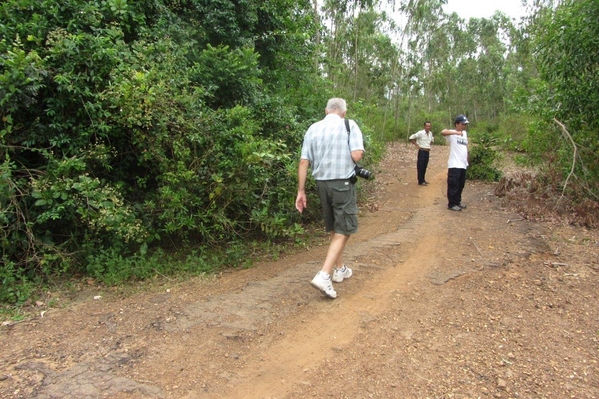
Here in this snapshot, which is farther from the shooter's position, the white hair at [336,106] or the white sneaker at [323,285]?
the white hair at [336,106]

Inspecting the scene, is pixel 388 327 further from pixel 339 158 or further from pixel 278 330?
pixel 339 158

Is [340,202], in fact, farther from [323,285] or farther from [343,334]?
[343,334]

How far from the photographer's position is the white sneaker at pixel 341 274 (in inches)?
156

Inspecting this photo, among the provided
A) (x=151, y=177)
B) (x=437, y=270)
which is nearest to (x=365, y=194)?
(x=437, y=270)

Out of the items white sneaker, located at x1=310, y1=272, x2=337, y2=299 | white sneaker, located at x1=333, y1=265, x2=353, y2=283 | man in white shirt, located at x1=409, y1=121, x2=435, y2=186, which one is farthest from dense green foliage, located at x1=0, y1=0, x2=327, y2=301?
man in white shirt, located at x1=409, y1=121, x2=435, y2=186

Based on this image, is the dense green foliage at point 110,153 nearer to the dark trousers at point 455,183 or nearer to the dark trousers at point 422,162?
the dark trousers at point 455,183

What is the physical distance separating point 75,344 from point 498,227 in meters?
5.41

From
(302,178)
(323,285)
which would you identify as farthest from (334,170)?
(323,285)

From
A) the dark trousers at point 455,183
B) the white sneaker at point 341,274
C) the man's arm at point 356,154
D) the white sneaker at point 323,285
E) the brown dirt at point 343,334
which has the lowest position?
the brown dirt at point 343,334

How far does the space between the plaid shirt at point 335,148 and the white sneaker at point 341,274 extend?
3.34 ft

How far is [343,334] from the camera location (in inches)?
121

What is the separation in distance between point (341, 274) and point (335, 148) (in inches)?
51.4

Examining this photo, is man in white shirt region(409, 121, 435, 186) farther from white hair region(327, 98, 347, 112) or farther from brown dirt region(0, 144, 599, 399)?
white hair region(327, 98, 347, 112)

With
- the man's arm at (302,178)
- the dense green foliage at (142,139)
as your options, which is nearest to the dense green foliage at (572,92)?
the dense green foliage at (142,139)
